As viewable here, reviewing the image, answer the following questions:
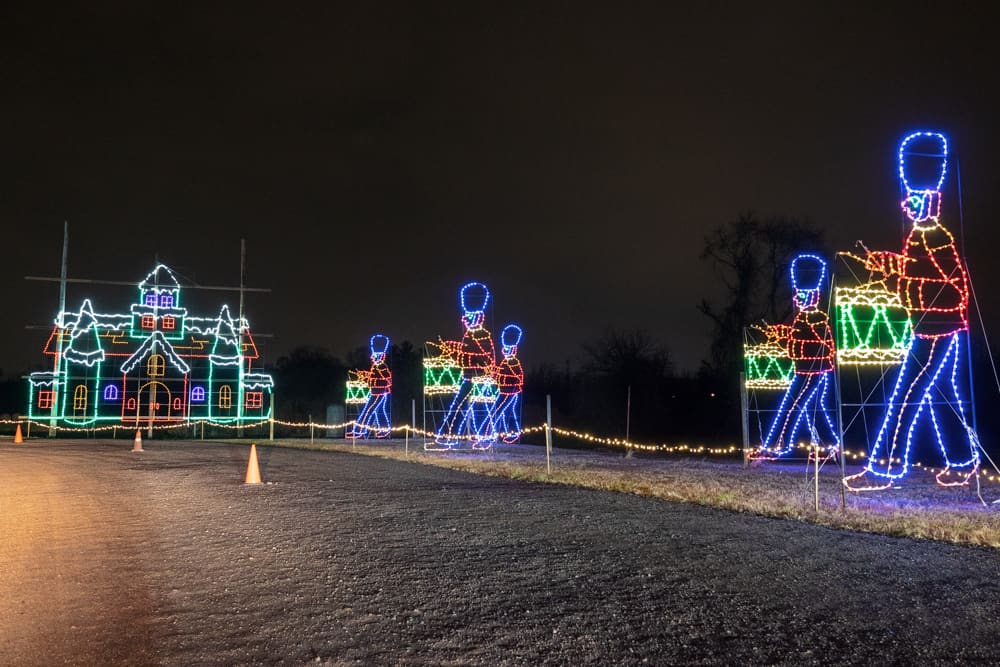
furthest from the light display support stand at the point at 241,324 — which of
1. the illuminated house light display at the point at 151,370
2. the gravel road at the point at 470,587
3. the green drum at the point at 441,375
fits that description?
the gravel road at the point at 470,587

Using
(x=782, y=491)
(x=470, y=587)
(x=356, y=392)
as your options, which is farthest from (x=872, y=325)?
(x=356, y=392)

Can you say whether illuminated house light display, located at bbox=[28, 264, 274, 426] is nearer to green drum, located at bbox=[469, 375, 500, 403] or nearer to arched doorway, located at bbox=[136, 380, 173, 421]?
arched doorway, located at bbox=[136, 380, 173, 421]

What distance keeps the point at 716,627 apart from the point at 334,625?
2456mm

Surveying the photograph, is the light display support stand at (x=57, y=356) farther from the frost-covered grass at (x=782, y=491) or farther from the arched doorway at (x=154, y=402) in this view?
the frost-covered grass at (x=782, y=491)

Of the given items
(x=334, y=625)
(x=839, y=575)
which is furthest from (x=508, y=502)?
(x=334, y=625)

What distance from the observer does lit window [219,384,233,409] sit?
38594 mm

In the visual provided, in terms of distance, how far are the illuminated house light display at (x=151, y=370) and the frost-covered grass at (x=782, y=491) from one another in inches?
788

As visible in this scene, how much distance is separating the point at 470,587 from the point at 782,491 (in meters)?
8.09

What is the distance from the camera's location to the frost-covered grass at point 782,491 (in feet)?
30.1

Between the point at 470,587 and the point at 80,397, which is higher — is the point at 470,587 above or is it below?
below

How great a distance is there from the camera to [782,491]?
12727 millimetres

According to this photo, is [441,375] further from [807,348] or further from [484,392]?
[807,348]

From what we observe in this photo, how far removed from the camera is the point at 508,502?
36.9ft

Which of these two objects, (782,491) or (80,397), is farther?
(80,397)
